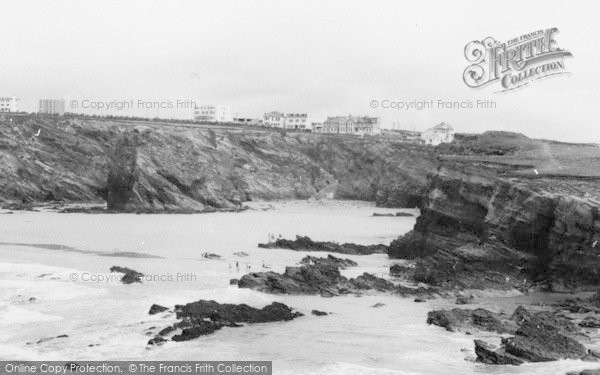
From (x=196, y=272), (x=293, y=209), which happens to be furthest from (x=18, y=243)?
(x=293, y=209)

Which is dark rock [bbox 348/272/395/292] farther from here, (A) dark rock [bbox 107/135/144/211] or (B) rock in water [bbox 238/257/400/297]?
(A) dark rock [bbox 107/135/144/211]

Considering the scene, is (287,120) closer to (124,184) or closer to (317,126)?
(317,126)

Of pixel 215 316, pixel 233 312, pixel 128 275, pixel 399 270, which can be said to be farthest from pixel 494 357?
pixel 128 275

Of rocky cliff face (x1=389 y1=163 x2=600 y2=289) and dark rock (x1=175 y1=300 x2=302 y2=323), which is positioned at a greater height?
rocky cliff face (x1=389 y1=163 x2=600 y2=289)

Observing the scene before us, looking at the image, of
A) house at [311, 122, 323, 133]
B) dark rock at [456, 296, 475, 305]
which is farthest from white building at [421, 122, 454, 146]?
dark rock at [456, 296, 475, 305]

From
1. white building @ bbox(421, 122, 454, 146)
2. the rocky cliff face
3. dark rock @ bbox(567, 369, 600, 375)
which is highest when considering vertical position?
white building @ bbox(421, 122, 454, 146)

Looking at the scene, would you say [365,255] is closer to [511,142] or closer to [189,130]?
[511,142]

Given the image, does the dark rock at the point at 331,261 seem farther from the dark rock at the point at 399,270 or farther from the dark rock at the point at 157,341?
the dark rock at the point at 157,341
